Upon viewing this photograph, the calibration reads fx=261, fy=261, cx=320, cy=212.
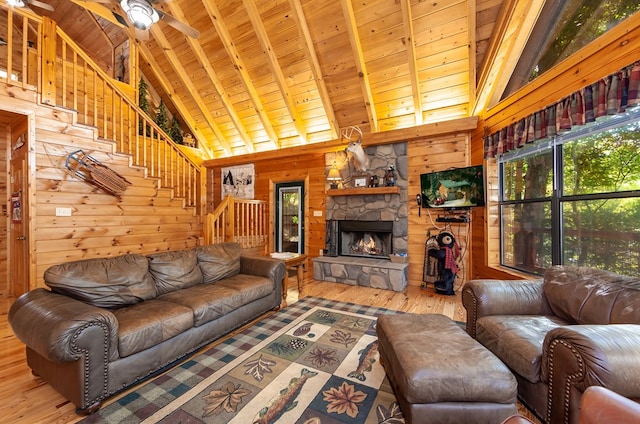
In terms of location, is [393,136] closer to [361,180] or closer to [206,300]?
[361,180]

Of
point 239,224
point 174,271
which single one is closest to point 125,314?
point 174,271

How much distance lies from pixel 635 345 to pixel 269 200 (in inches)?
225

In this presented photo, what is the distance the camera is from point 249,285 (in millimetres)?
2854

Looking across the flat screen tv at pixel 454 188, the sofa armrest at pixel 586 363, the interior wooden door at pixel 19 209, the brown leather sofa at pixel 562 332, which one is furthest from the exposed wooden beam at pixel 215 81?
the sofa armrest at pixel 586 363

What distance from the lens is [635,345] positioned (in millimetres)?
1231

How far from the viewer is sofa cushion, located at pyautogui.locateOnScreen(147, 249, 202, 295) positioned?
8.54 feet

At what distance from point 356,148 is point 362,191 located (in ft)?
2.61

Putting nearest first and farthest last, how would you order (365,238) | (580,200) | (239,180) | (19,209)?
(580,200)
(19,209)
(365,238)
(239,180)

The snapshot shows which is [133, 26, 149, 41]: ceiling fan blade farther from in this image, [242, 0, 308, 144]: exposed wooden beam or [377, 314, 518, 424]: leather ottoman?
[377, 314, 518, 424]: leather ottoman

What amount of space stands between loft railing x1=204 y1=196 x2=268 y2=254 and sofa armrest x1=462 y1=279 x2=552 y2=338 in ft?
12.6

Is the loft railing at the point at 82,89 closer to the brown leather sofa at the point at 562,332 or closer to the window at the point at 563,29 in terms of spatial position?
the brown leather sofa at the point at 562,332

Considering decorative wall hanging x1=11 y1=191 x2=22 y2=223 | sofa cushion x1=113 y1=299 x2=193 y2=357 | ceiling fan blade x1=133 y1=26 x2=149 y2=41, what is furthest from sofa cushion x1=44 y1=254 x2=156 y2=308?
decorative wall hanging x1=11 y1=191 x2=22 y2=223

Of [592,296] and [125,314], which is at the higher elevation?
[592,296]

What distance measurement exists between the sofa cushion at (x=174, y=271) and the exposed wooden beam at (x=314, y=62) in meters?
3.33
